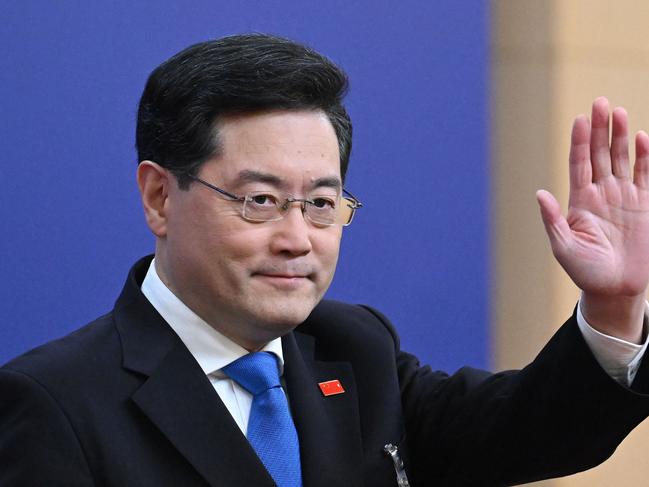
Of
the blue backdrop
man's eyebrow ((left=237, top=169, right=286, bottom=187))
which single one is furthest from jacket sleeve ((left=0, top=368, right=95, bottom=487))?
the blue backdrop

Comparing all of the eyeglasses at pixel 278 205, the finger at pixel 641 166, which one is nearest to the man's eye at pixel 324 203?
the eyeglasses at pixel 278 205

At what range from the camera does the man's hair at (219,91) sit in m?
2.04

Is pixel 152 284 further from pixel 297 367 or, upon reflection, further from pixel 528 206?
pixel 528 206

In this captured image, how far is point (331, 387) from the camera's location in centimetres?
225

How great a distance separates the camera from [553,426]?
2.12m

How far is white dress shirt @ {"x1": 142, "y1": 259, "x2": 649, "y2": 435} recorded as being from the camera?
207 cm

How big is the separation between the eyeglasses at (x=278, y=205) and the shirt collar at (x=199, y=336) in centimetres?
23

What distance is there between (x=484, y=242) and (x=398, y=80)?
63 centimetres

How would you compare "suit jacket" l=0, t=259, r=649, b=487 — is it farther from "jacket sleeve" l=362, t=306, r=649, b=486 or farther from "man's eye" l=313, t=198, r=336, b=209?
"man's eye" l=313, t=198, r=336, b=209

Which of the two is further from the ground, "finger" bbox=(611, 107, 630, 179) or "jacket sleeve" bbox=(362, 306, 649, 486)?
"finger" bbox=(611, 107, 630, 179)

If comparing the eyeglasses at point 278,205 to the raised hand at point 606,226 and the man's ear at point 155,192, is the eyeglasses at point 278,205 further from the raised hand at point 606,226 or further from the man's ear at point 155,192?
the raised hand at point 606,226

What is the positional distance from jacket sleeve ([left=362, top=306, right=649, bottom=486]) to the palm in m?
0.13

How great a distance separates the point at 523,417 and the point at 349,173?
1.38 metres

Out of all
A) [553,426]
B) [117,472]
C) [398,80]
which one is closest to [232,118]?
[117,472]
